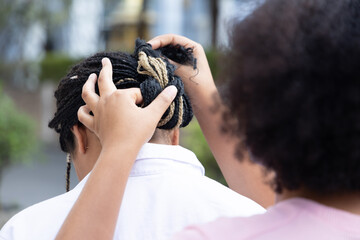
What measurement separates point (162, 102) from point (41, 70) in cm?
1442

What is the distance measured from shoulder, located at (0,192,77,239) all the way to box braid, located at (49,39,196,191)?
31 centimetres

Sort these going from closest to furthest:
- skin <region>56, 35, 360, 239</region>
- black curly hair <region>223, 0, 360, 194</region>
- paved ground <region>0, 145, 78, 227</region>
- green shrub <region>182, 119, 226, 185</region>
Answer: black curly hair <region>223, 0, 360, 194</region> → skin <region>56, 35, 360, 239</region> → green shrub <region>182, 119, 226, 185</region> → paved ground <region>0, 145, 78, 227</region>

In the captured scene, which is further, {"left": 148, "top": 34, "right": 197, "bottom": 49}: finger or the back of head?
{"left": 148, "top": 34, "right": 197, "bottom": 49}: finger

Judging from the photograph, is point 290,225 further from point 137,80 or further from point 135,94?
point 137,80

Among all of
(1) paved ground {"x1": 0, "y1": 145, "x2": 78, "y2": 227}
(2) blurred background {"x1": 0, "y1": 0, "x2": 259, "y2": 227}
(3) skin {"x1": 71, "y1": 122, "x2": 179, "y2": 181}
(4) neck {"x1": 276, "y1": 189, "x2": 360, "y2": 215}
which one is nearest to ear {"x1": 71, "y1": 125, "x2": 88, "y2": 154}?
(3) skin {"x1": 71, "y1": 122, "x2": 179, "y2": 181}

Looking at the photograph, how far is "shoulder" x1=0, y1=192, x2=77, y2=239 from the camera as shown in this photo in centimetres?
154

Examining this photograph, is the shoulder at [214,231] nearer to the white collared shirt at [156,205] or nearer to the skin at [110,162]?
the skin at [110,162]

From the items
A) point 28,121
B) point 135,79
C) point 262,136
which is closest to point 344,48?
point 262,136

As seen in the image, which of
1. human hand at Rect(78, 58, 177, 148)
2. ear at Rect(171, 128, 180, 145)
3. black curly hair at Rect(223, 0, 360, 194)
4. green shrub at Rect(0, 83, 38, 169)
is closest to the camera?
black curly hair at Rect(223, 0, 360, 194)

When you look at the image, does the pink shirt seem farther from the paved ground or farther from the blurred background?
the paved ground

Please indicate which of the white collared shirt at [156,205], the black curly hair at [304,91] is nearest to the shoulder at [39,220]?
the white collared shirt at [156,205]

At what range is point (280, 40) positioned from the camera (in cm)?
104

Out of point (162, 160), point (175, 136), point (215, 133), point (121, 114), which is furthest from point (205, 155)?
point (121, 114)

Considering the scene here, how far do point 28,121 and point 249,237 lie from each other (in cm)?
663
